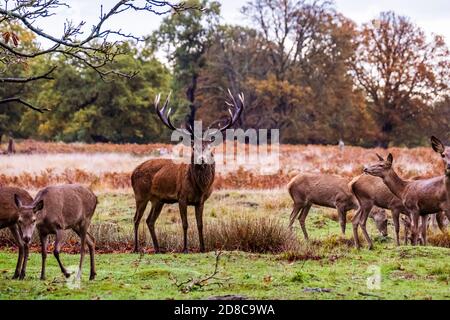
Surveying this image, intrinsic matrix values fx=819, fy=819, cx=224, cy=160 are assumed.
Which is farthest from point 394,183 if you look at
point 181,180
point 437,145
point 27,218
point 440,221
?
point 27,218

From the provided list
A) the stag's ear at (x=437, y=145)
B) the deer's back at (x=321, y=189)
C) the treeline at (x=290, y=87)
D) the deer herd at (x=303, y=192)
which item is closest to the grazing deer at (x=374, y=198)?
the deer herd at (x=303, y=192)

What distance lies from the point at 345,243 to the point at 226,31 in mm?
48389

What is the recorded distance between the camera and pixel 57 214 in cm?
1055

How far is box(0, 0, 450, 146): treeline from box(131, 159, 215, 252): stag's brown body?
3892 cm

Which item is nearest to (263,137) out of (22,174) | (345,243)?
(22,174)

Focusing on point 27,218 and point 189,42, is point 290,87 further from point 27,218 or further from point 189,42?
point 27,218

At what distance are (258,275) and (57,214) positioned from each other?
9.16ft

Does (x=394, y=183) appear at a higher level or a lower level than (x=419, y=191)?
higher

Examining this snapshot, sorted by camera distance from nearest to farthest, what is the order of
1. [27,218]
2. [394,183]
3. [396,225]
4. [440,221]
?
[27,218]
[394,183]
[396,225]
[440,221]

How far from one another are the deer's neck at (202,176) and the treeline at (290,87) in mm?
39553

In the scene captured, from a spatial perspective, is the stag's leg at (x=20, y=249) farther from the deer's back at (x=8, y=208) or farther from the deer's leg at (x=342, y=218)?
the deer's leg at (x=342, y=218)

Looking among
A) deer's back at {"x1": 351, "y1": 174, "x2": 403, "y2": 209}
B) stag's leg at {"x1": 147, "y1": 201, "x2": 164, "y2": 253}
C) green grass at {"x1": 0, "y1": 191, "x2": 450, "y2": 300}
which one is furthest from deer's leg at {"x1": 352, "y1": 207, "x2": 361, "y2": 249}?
stag's leg at {"x1": 147, "y1": 201, "x2": 164, "y2": 253}

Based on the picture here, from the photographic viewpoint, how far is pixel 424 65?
5572 cm
